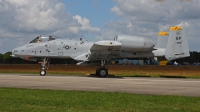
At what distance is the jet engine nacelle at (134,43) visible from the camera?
24.2 meters

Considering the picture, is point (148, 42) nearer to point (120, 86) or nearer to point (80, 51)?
point (80, 51)

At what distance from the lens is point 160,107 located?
876cm

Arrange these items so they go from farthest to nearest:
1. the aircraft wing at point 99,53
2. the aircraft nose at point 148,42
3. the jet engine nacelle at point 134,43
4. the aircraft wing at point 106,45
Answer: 1. the aircraft nose at point 148,42
2. the jet engine nacelle at point 134,43
3. the aircraft wing at point 99,53
4. the aircraft wing at point 106,45

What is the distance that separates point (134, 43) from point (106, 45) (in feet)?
8.69

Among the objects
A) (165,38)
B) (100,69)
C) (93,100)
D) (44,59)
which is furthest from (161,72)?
(93,100)

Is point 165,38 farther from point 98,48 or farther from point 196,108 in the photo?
point 196,108

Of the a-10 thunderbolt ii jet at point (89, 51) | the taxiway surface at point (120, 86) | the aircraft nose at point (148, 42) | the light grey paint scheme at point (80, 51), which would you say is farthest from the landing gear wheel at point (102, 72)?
the taxiway surface at point (120, 86)

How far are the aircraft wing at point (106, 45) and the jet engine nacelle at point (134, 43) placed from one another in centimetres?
71

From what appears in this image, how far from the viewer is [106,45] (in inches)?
908

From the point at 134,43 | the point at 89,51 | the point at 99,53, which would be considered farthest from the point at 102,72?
the point at 134,43

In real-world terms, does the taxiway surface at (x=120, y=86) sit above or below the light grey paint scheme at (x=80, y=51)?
below

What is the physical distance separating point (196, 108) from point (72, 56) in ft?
60.1

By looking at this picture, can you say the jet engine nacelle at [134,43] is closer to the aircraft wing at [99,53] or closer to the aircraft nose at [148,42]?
the aircraft nose at [148,42]

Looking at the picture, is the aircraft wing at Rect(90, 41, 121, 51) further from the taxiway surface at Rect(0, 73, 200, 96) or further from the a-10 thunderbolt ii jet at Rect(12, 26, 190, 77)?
the taxiway surface at Rect(0, 73, 200, 96)
